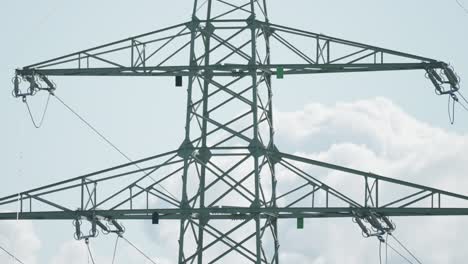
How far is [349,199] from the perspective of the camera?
214ft

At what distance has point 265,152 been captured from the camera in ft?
215

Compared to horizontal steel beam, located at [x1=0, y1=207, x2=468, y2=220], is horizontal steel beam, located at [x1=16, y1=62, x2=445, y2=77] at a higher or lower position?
higher

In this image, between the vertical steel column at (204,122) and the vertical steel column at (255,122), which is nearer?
the vertical steel column at (255,122)

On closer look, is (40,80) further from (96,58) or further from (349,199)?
(349,199)

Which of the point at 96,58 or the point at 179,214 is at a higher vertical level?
the point at 96,58

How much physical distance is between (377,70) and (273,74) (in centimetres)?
395

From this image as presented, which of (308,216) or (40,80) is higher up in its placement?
(40,80)

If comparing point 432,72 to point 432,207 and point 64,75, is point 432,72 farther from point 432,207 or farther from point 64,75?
point 64,75

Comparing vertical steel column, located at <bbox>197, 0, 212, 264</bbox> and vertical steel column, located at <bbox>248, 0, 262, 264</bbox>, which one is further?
vertical steel column, located at <bbox>197, 0, 212, 264</bbox>

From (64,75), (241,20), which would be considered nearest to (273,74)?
(241,20)

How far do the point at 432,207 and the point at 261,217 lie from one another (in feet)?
18.1

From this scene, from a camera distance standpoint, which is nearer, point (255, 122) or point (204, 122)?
point (255, 122)

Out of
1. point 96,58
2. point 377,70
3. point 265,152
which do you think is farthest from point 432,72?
point 96,58

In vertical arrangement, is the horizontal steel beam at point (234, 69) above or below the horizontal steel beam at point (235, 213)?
above
